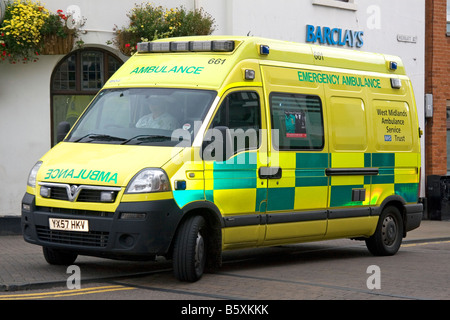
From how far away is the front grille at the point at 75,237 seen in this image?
30.2 feet

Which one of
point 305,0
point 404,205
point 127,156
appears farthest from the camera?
point 305,0

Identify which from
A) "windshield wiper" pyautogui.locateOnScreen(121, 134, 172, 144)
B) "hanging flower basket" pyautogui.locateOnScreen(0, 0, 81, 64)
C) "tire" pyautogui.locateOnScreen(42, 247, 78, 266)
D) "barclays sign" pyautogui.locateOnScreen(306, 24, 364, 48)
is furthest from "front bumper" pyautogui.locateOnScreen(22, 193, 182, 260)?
"barclays sign" pyautogui.locateOnScreen(306, 24, 364, 48)

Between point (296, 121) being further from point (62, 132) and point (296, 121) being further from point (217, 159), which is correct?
point (62, 132)

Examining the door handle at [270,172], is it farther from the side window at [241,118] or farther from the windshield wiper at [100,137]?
the windshield wiper at [100,137]

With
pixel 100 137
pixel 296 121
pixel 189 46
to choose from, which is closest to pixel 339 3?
pixel 296 121

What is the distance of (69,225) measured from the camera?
30.8ft

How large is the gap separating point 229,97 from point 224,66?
375 mm

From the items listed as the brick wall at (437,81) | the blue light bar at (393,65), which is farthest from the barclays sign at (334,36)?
the blue light bar at (393,65)

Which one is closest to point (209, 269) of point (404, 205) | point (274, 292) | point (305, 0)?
point (274, 292)

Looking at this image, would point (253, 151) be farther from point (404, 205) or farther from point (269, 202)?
point (404, 205)

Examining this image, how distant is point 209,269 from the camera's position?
33.4 feet

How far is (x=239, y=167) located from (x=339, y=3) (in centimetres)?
1046

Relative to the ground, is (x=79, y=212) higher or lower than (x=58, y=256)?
higher

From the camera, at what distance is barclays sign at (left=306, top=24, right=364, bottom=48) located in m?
19.1
